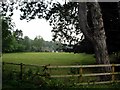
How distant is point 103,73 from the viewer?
739 inches

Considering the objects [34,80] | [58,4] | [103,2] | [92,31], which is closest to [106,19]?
[103,2]

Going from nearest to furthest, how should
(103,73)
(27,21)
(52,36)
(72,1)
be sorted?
(103,73) < (72,1) < (27,21) < (52,36)

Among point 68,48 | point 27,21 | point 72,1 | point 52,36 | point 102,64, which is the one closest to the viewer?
point 102,64

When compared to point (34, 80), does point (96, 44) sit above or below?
above

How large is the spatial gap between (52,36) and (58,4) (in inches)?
250

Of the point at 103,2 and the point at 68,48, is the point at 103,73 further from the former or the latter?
the point at 68,48

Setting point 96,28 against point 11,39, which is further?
point 11,39

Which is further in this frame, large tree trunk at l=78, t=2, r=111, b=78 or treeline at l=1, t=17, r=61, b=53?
treeline at l=1, t=17, r=61, b=53

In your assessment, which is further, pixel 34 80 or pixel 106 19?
pixel 106 19

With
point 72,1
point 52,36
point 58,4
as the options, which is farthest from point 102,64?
point 52,36

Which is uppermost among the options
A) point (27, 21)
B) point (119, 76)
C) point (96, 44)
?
point (27, 21)

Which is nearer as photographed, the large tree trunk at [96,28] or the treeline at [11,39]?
the large tree trunk at [96,28]

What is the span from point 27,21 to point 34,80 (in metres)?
13.0

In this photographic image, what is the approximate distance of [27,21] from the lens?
29.7m
